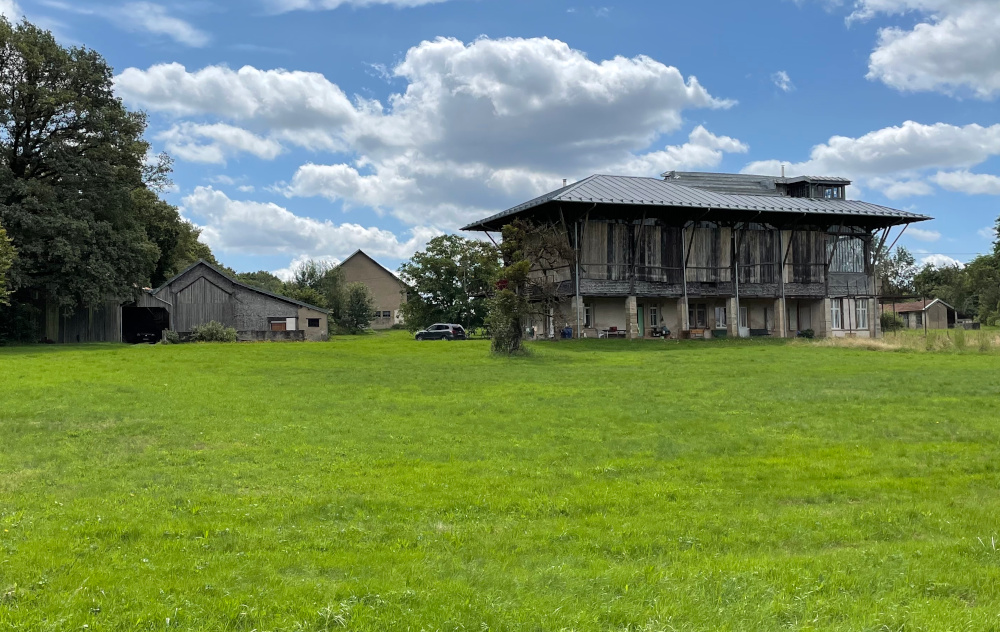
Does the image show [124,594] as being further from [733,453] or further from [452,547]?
[733,453]

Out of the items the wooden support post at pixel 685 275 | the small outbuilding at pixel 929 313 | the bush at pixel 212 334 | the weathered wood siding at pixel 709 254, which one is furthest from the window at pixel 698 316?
the small outbuilding at pixel 929 313

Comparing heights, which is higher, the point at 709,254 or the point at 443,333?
the point at 709,254

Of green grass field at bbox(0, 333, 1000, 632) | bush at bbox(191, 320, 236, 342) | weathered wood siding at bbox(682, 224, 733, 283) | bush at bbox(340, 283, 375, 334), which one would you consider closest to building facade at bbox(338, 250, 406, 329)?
bush at bbox(340, 283, 375, 334)

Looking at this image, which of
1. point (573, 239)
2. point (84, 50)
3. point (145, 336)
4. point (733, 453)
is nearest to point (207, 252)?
point (145, 336)

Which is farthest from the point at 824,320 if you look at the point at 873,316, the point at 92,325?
the point at 92,325

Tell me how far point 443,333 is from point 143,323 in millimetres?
22986

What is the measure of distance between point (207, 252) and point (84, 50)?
121ft

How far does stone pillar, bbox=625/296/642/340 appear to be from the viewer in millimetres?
49112

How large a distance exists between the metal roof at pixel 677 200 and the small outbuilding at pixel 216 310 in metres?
14.5

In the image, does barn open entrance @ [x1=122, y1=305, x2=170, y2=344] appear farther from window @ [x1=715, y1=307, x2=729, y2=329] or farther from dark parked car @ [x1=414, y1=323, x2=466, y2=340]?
window @ [x1=715, y1=307, x2=729, y2=329]

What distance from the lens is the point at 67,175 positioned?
4569 cm

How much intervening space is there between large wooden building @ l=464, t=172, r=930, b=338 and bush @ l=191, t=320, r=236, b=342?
18521 mm

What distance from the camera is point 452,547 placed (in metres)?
7.27

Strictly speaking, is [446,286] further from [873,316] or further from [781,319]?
[873,316]
